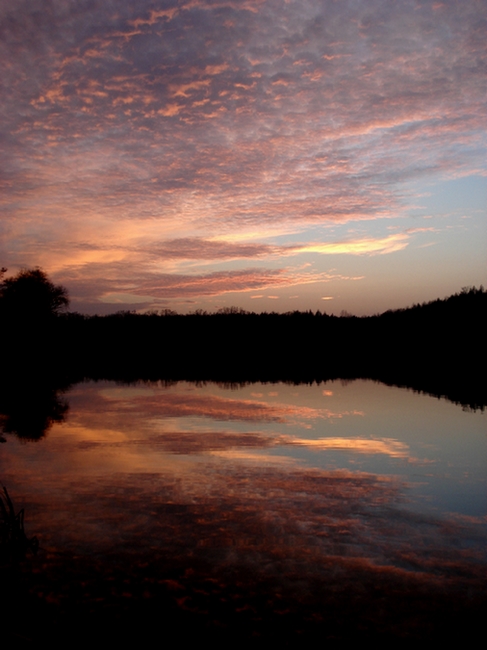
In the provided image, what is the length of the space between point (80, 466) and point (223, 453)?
3.51 meters

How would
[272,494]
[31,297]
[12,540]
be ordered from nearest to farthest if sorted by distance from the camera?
[12,540] < [272,494] < [31,297]

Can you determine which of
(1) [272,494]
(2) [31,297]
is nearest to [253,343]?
(2) [31,297]

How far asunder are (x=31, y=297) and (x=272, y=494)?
228ft

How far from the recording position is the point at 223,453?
14289 mm

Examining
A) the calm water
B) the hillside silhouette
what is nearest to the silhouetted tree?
the hillside silhouette

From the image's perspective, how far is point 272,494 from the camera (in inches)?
412

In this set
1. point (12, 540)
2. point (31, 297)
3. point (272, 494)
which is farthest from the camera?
point (31, 297)

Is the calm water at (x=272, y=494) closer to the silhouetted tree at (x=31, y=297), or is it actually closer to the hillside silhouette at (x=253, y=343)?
the hillside silhouette at (x=253, y=343)

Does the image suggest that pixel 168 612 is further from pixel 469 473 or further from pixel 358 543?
pixel 469 473

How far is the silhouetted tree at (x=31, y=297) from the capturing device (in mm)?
69875

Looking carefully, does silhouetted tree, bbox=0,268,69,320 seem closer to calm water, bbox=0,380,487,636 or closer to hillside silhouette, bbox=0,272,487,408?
hillside silhouette, bbox=0,272,487,408

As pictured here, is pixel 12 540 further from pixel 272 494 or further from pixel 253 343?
pixel 253 343

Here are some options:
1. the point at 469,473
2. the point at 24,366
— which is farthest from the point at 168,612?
the point at 24,366

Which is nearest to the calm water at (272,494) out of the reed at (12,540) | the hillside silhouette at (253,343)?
the reed at (12,540)
